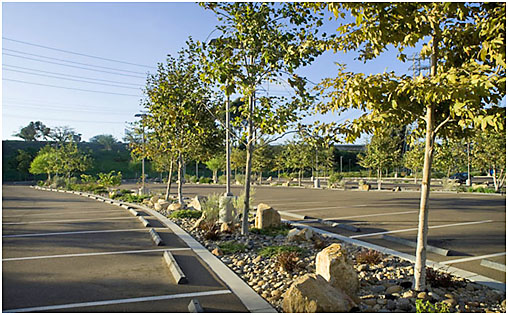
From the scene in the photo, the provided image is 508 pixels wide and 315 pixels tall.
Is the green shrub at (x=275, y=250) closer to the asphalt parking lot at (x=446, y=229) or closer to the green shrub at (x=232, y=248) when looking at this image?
the green shrub at (x=232, y=248)

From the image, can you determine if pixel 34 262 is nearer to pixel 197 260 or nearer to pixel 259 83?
pixel 197 260

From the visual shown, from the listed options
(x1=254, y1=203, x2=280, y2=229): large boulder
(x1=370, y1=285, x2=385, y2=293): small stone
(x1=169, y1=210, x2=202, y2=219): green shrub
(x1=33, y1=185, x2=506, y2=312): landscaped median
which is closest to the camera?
(x1=33, y1=185, x2=506, y2=312): landscaped median

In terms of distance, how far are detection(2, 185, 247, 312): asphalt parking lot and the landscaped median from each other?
26.1 inches

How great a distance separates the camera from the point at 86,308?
14.6 feet

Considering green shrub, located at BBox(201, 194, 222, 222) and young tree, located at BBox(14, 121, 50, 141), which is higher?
young tree, located at BBox(14, 121, 50, 141)

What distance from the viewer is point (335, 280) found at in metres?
4.75

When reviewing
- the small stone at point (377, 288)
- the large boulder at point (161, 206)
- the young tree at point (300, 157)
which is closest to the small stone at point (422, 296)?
the small stone at point (377, 288)

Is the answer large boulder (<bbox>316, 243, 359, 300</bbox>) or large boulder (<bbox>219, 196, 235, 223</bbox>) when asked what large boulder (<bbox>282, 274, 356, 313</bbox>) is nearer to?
large boulder (<bbox>316, 243, 359, 300</bbox>)

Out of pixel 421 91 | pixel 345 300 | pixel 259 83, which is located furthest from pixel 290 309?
pixel 259 83

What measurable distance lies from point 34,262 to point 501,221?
12.5 meters

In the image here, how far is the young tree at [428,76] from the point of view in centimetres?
A: 416

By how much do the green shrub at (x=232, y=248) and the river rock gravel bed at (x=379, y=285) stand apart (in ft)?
0.42

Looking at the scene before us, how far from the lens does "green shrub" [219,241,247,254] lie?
7.48m

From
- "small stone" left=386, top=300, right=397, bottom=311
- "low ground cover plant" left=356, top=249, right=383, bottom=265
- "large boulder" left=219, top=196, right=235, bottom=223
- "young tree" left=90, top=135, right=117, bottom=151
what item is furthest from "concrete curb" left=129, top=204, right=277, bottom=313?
"young tree" left=90, top=135, right=117, bottom=151
